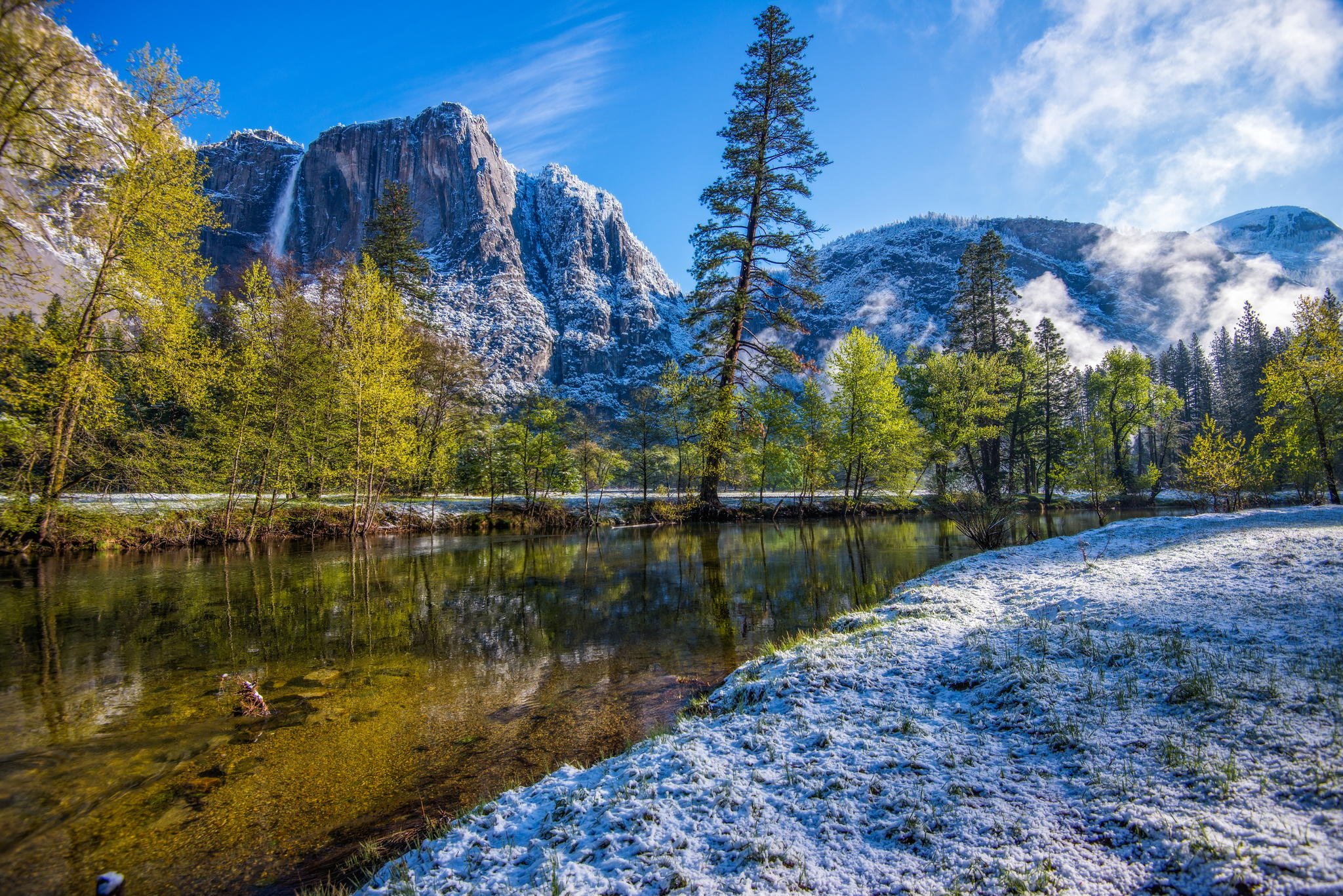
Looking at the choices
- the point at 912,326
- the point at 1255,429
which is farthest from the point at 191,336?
the point at 912,326

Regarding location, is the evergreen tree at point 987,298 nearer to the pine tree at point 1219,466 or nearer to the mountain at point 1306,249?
the pine tree at point 1219,466

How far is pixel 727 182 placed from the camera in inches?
928

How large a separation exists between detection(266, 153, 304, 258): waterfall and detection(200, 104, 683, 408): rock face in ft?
1.25

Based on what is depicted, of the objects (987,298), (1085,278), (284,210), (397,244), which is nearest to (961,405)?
(987,298)

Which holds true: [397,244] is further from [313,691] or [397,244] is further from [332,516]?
[313,691]

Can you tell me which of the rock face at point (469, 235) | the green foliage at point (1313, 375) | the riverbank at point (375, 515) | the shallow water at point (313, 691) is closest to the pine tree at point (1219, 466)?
the green foliage at point (1313, 375)

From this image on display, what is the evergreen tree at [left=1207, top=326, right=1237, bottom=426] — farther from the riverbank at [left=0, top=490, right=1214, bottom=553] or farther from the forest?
the riverbank at [left=0, top=490, right=1214, bottom=553]

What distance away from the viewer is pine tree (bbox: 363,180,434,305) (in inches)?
1265

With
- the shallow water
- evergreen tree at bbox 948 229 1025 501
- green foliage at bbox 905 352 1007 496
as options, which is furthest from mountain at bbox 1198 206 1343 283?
the shallow water

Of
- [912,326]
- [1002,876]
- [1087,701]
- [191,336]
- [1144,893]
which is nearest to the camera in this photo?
[1144,893]

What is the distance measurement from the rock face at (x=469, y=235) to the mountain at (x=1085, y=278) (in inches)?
2837

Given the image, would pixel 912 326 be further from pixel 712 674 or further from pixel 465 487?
pixel 712 674

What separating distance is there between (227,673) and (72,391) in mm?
10485

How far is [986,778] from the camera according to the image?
3.25 m
